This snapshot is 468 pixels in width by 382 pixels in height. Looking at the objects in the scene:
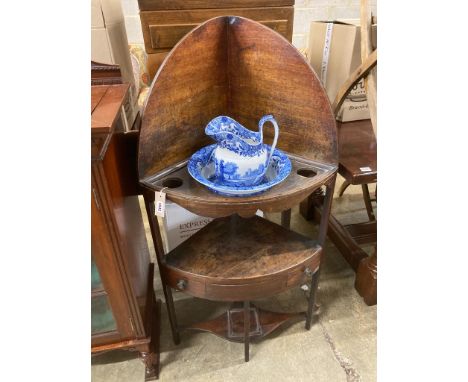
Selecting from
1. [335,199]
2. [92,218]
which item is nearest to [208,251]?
[92,218]

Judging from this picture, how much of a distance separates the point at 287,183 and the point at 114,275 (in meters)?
0.49

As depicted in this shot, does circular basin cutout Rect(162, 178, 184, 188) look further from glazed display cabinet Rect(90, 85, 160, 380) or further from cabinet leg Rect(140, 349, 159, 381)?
cabinet leg Rect(140, 349, 159, 381)

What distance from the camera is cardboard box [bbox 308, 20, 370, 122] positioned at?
1.25 m

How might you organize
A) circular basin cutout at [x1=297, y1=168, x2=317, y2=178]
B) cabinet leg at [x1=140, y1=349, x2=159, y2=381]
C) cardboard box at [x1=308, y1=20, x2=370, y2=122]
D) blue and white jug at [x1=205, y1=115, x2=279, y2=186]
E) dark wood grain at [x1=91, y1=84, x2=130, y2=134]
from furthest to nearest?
1. cardboard box at [x1=308, y1=20, x2=370, y2=122]
2. cabinet leg at [x1=140, y1=349, x2=159, y2=381]
3. circular basin cutout at [x1=297, y1=168, x2=317, y2=178]
4. blue and white jug at [x1=205, y1=115, x2=279, y2=186]
5. dark wood grain at [x1=91, y1=84, x2=130, y2=134]

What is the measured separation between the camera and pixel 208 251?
3.56 feet

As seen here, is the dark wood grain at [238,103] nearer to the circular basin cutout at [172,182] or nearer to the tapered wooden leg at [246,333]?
the circular basin cutout at [172,182]

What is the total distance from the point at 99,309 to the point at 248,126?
68cm

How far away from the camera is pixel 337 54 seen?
130 cm

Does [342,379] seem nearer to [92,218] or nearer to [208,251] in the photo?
[208,251]

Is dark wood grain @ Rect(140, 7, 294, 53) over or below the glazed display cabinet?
over

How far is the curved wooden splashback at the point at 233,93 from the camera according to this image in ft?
2.96

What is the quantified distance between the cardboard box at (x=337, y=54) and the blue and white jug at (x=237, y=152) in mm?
600

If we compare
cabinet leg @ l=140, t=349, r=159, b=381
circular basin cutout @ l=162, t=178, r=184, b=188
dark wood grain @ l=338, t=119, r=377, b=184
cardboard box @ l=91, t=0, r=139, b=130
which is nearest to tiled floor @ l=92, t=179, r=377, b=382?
cabinet leg @ l=140, t=349, r=159, b=381

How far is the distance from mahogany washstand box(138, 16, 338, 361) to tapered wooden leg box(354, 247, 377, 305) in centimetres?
29
